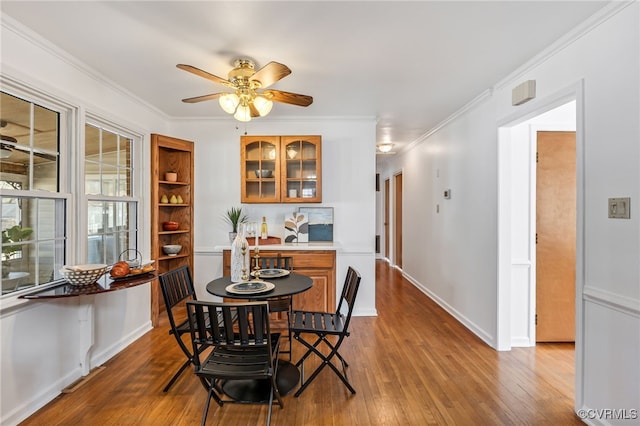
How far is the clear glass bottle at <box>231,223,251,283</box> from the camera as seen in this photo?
2546 millimetres

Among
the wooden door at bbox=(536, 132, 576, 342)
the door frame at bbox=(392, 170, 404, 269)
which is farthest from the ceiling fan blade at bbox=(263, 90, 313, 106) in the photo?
the door frame at bbox=(392, 170, 404, 269)

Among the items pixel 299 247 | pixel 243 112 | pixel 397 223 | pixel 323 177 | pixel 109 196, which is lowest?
pixel 299 247

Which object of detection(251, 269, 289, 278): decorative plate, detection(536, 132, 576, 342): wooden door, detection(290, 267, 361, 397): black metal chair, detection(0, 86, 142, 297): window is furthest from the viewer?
detection(536, 132, 576, 342): wooden door

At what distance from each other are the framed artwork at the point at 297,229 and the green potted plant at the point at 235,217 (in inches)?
21.4

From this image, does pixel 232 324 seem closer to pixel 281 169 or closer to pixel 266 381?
pixel 266 381

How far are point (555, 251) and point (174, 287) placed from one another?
11.3 feet

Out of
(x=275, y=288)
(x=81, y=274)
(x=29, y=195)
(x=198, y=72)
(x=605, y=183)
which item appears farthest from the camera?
(x=275, y=288)

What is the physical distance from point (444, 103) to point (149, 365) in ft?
12.5

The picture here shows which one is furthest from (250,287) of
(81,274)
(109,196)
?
(109,196)

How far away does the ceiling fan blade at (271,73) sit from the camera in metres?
2.04

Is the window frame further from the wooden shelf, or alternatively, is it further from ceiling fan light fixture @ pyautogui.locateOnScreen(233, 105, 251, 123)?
ceiling fan light fixture @ pyautogui.locateOnScreen(233, 105, 251, 123)

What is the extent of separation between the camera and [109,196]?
3061 millimetres

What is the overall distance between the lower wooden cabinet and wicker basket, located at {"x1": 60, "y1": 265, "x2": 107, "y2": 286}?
1593 millimetres

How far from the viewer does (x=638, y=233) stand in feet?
5.73
